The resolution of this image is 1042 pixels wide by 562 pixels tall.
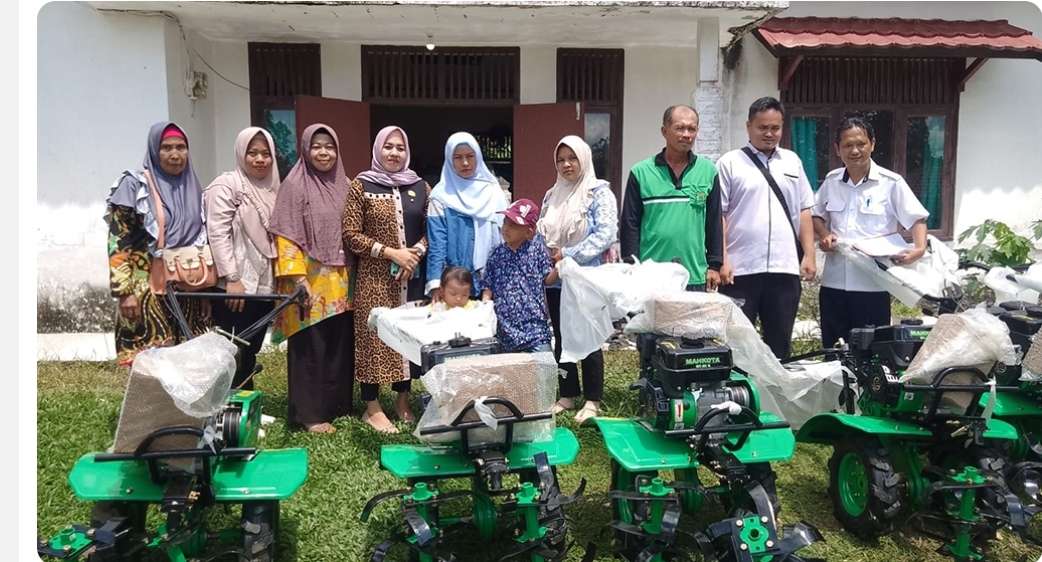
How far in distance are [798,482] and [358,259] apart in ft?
8.55

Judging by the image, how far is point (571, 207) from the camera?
4.13m

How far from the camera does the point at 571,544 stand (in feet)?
9.45

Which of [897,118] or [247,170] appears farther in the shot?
[897,118]

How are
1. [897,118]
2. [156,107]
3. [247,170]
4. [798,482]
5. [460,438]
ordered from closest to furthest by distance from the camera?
[460,438] → [798,482] → [247,170] → [156,107] → [897,118]

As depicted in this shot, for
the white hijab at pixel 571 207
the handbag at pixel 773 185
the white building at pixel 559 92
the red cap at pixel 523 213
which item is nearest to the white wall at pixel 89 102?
the white building at pixel 559 92

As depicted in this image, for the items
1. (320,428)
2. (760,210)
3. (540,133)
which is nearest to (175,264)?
(320,428)

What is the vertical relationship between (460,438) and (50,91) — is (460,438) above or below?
below

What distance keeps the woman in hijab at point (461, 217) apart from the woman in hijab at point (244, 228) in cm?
88

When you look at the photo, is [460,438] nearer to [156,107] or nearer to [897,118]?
[156,107]

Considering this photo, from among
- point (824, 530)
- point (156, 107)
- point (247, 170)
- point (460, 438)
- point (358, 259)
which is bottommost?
point (824, 530)

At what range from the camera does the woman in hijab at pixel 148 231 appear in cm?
366

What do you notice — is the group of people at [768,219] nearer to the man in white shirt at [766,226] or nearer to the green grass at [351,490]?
the man in white shirt at [766,226]

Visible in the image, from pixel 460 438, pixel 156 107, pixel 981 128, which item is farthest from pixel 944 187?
pixel 156 107

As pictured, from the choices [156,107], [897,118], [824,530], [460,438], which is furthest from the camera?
[897,118]
